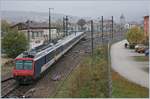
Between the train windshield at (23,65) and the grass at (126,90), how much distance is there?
5.46 metres

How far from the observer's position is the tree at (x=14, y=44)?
3916cm

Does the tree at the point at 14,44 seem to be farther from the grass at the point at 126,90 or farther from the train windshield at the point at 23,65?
the grass at the point at 126,90

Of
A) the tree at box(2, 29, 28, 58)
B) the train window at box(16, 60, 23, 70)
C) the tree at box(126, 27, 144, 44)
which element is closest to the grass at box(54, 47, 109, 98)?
the train window at box(16, 60, 23, 70)

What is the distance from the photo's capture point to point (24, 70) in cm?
2305

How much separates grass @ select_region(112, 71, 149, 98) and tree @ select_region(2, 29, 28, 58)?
18356 millimetres

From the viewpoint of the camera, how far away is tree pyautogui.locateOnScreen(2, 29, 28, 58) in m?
39.2

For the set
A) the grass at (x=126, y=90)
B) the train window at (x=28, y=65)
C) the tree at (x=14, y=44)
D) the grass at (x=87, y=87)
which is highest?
the tree at (x=14, y=44)

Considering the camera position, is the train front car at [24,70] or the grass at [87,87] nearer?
the grass at [87,87]

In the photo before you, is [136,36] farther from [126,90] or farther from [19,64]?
[126,90]

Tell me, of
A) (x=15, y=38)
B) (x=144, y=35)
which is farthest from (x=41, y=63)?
(x=144, y=35)

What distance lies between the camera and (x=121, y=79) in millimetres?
23219

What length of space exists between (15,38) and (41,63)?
15437 mm

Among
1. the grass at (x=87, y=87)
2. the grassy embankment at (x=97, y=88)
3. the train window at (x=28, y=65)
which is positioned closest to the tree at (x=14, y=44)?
the train window at (x=28, y=65)

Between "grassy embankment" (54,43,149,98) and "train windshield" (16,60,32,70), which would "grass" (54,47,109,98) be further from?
"train windshield" (16,60,32,70)
